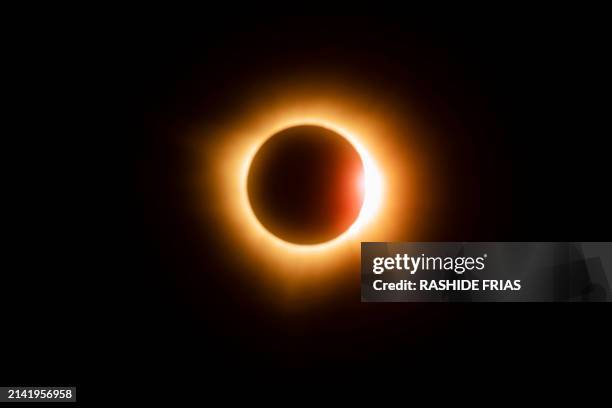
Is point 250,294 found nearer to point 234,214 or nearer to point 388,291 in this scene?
point 234,214

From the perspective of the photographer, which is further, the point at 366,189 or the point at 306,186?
the point at 366,189

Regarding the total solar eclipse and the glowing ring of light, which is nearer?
the total solar eclipse

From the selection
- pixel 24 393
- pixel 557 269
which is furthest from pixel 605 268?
pixel 24 393

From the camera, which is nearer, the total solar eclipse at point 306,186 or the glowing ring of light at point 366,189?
the total solar eclipse at point 306,186

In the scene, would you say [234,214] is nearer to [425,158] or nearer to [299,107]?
[299,107]

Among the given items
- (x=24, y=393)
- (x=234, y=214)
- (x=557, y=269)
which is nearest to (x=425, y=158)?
(x=557, y=269)

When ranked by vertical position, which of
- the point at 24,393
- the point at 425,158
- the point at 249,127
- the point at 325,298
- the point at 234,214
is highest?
the point at 249,127

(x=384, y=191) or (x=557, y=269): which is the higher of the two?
(x=384, y=191)
